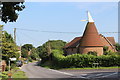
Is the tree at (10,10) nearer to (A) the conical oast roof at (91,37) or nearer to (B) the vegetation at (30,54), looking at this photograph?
(A) the conical oast roof at (91,37)

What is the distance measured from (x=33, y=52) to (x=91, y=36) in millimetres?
68245

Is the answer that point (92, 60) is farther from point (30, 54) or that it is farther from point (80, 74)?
point (30, 54)

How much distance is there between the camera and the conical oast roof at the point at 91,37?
4699cm

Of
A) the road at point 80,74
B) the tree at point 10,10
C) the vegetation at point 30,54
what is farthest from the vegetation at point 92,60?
the vegetation at point 30,54

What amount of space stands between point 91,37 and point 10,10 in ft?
125

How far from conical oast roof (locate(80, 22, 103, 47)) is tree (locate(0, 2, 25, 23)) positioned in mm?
37044

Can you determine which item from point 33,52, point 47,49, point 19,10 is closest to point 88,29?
point 47,49

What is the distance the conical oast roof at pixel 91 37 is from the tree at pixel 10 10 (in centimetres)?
3704

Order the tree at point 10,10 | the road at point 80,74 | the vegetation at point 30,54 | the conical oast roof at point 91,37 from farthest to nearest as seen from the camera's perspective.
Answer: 1. the vegetation at point 30,54
2. the conical oast roof at point 91,37
3. the road at point 80,74
4. the tree at point 10,10

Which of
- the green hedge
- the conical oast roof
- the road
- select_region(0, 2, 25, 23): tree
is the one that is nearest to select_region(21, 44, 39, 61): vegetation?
the conical oast roof

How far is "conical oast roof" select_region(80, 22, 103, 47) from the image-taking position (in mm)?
46987

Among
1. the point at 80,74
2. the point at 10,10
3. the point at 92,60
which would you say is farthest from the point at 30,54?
the point at 10,10

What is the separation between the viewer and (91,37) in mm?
47312

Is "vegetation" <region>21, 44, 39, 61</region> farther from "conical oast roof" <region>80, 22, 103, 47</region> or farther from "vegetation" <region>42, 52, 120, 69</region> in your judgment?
"vegetation" <region>42, 52, 120, 69</region>
